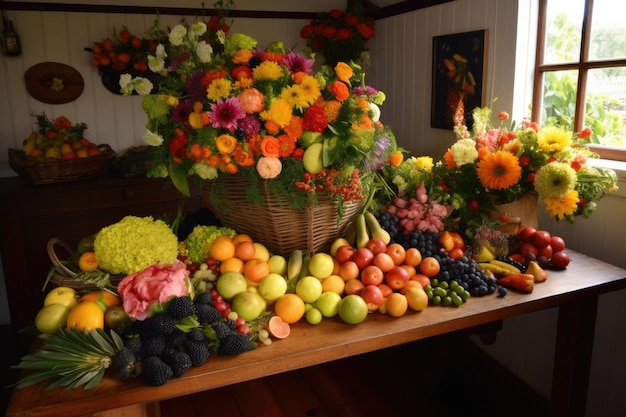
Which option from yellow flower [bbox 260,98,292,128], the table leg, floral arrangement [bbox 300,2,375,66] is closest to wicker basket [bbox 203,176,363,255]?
yellow flower [bbox 260,98,292,128]

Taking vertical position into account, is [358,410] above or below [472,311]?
below

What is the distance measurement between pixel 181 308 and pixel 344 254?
56 cm

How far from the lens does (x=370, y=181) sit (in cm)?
166

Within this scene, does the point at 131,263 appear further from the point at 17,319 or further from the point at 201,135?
the point at 17,319

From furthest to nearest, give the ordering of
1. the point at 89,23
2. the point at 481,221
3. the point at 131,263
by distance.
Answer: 1. the point at 89,23
2. the point at 481,221
3. the point at 131,263

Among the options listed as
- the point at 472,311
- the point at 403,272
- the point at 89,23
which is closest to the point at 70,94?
the point at 89,23

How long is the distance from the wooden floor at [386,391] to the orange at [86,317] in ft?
3.82

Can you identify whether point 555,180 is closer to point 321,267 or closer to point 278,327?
point 321,267

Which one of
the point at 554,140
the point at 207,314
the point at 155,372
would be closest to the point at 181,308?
the point at 207,314

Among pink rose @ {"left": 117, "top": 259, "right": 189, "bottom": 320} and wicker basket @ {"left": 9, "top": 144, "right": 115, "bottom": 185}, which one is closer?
pink rose @ {"left": 117, "top": 259, "right": 189, "bottom": 320}

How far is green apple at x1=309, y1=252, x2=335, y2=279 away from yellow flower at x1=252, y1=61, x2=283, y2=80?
0.56 m

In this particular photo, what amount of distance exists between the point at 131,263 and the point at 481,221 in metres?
1.23

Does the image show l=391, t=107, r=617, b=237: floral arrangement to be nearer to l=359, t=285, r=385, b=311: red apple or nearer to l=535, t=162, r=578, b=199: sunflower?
l=535, t=162, r=578, b=199: sunflower

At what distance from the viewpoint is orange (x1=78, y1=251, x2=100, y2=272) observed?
149 cm
